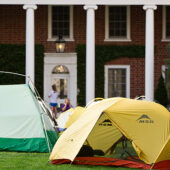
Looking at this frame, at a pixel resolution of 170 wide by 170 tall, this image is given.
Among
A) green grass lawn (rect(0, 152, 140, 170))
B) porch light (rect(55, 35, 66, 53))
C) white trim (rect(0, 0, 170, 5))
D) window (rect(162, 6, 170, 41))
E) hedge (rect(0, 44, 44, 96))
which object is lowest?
green grass lawn (rect(0, 152, 140, 170))

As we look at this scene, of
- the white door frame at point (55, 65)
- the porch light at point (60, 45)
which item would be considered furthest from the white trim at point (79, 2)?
the white door frame at point (55, 65)

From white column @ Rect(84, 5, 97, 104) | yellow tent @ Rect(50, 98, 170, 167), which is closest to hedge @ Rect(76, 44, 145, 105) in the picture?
white column @ Rect(84, 5, 97, 104)

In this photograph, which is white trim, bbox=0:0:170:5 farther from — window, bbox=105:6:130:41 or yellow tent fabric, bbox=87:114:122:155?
yellow tent fabric, bbox=87:114:122:155

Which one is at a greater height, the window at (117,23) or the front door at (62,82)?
the window at (117,23)

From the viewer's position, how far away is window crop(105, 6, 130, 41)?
29031 mm

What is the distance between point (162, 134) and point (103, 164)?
1.33m

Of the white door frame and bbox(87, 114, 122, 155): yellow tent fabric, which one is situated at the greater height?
the white door frame

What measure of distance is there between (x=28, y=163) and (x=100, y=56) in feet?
59.9

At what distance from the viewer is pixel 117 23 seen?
2912cm

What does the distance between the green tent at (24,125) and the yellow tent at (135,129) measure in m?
1.84

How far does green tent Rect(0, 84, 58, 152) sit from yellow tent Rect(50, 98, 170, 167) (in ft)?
6.03

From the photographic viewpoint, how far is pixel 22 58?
28391mm

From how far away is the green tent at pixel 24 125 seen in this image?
41.6 feet

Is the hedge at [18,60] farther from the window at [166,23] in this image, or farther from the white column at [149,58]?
the window at [166,23]
